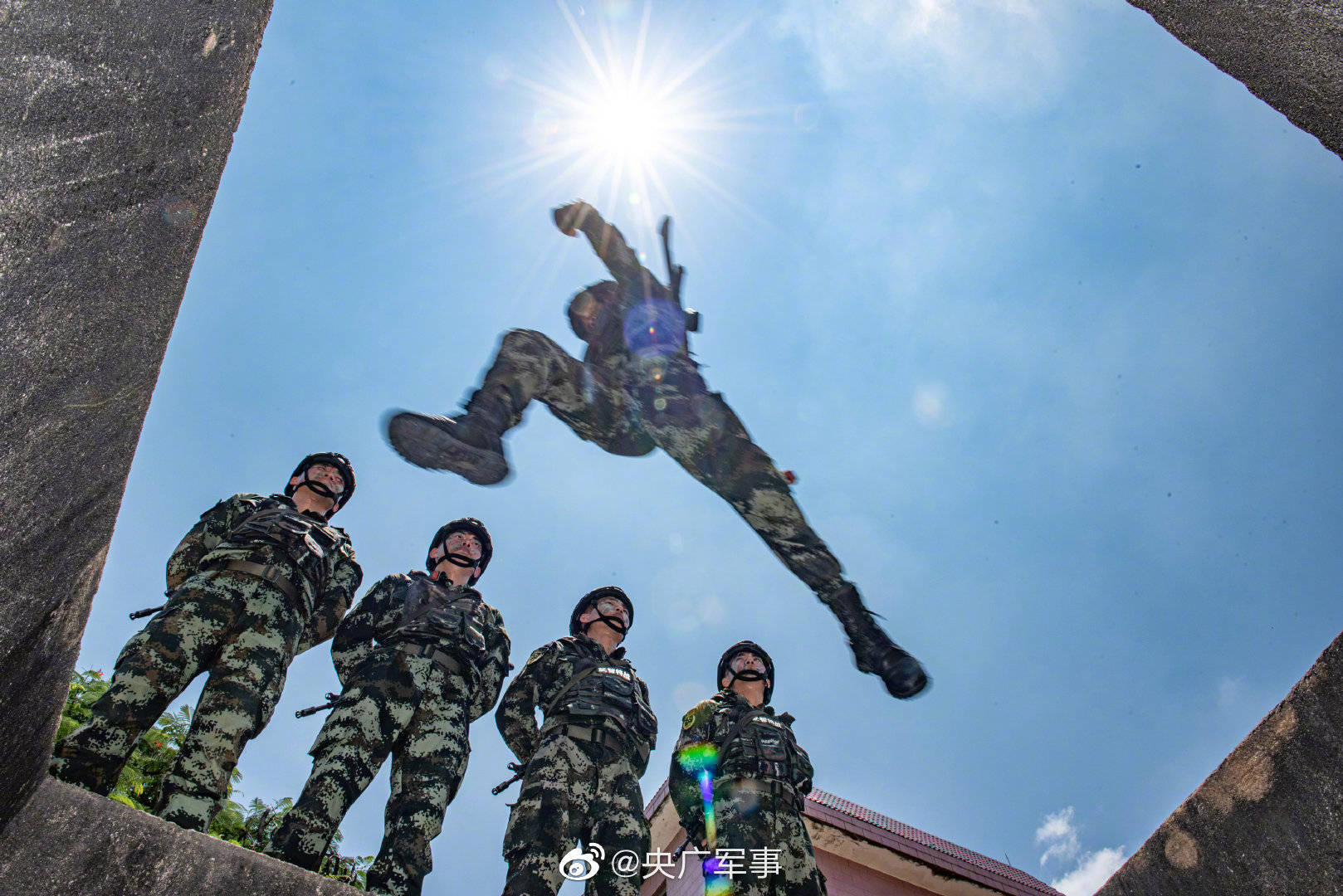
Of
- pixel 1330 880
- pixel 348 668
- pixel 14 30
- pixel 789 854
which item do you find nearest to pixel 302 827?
pixel 348 668

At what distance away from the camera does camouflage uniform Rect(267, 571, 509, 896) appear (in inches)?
122

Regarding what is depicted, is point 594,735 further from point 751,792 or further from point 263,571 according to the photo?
point 263,571

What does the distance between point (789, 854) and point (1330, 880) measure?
6.89ft

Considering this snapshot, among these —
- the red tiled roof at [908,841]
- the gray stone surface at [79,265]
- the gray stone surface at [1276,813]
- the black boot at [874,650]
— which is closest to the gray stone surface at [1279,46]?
the gray stone surface at [1276,813]

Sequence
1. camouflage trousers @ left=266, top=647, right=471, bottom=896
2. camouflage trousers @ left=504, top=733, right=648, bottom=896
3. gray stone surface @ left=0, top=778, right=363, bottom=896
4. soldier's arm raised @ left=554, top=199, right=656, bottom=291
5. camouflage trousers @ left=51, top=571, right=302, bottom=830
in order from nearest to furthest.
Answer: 1. gray stone surface @ left=0, top=778, right=363, bottom=896
2. camouflage trousers @ left=51, top=571, right=302, bottom=830
3. camouflage trousers @ left=266, top=647, right=471, bottom=896
4. camouflage trousers @ left=504, top=733, right=648, bottom=896
5. soldier's arm raised @ left=554, top=199, right=656, bottom=291

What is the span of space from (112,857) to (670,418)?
3.75m

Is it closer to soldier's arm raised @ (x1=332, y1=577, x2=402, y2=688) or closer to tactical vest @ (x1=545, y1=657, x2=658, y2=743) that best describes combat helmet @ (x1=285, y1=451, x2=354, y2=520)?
soldier's arm raised @ (x1=332, y1=577, x2=402, y2=688)

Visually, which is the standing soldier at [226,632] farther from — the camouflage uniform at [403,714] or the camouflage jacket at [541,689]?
the camouflage jacket at [541,689]

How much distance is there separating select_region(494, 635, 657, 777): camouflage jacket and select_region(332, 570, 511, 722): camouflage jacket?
130mm

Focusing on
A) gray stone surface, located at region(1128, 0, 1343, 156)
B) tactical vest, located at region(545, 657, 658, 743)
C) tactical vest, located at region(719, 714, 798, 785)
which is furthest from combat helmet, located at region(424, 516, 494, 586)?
gray stone surface, located at region(1128, 0, 1343, 156)

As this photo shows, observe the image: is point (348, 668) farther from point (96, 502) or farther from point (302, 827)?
point (96, 502)

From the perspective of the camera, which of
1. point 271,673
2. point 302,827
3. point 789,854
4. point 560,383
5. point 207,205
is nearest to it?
point 207,205

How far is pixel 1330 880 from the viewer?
203 centimetres

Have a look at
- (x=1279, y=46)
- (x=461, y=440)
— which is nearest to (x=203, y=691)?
(x=461, y=440)
